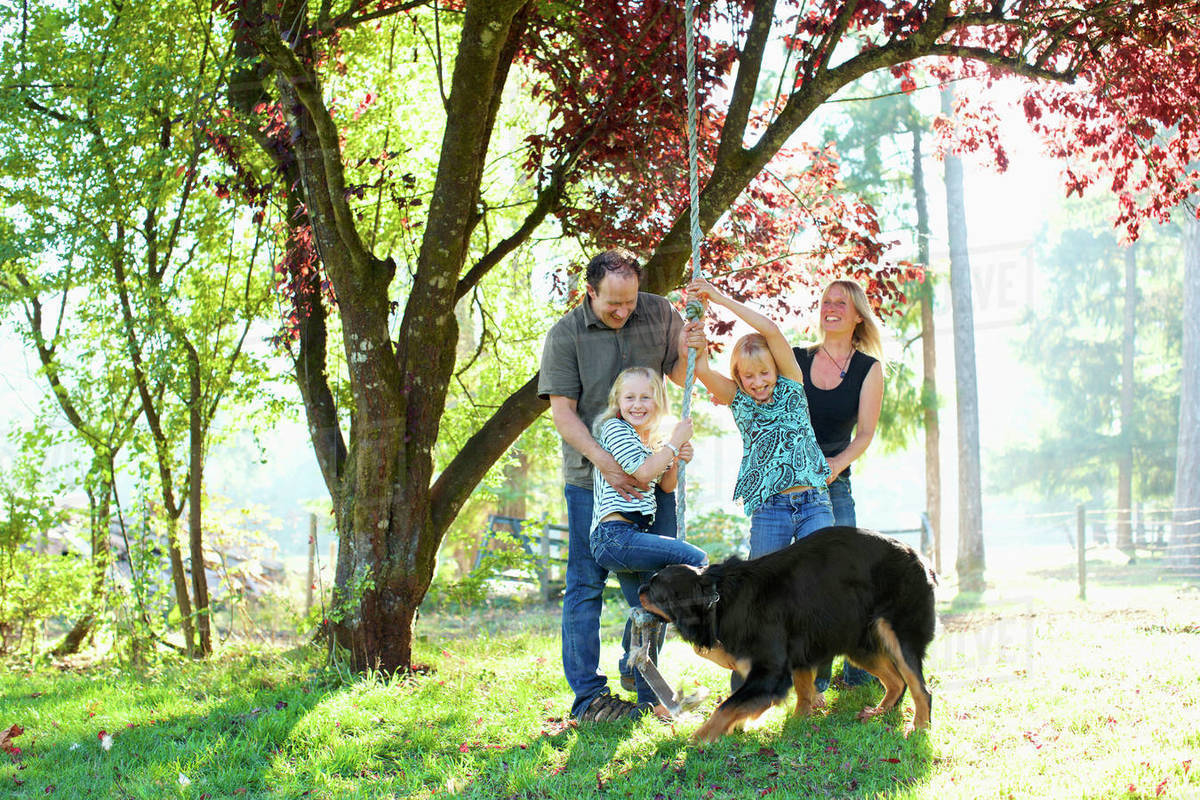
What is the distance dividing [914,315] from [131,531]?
1395cm

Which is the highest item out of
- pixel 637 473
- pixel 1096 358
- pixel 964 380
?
pixel 1096 358

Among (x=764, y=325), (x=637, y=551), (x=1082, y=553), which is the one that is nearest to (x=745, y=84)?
(x=764, y=325)

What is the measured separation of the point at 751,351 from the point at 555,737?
73.2 inches

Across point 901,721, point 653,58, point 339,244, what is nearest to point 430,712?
point 901,721

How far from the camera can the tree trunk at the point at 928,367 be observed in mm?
17203

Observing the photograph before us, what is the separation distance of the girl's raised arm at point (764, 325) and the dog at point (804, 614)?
0.76 meters

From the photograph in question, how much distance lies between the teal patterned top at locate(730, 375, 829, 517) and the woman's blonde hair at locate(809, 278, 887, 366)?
55 cm

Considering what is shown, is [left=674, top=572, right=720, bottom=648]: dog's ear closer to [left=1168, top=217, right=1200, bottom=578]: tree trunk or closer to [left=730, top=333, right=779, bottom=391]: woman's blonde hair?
[left=730, top=333, right=779, bottom=391]: woman's blonde hair

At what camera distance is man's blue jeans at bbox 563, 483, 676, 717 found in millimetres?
4457

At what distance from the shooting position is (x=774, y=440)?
4.46 meters

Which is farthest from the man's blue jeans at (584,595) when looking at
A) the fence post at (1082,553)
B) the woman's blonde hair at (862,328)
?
the fence post at (1082,553)

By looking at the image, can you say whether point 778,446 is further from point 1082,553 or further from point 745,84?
point 1082,553

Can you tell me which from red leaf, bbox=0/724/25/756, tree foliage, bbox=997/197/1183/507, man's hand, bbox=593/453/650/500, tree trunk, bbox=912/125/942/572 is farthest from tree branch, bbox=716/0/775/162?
tree foliage, bbox=997/197/1183/507

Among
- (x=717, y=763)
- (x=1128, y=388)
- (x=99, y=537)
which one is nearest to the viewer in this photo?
(x=717, y=763)
